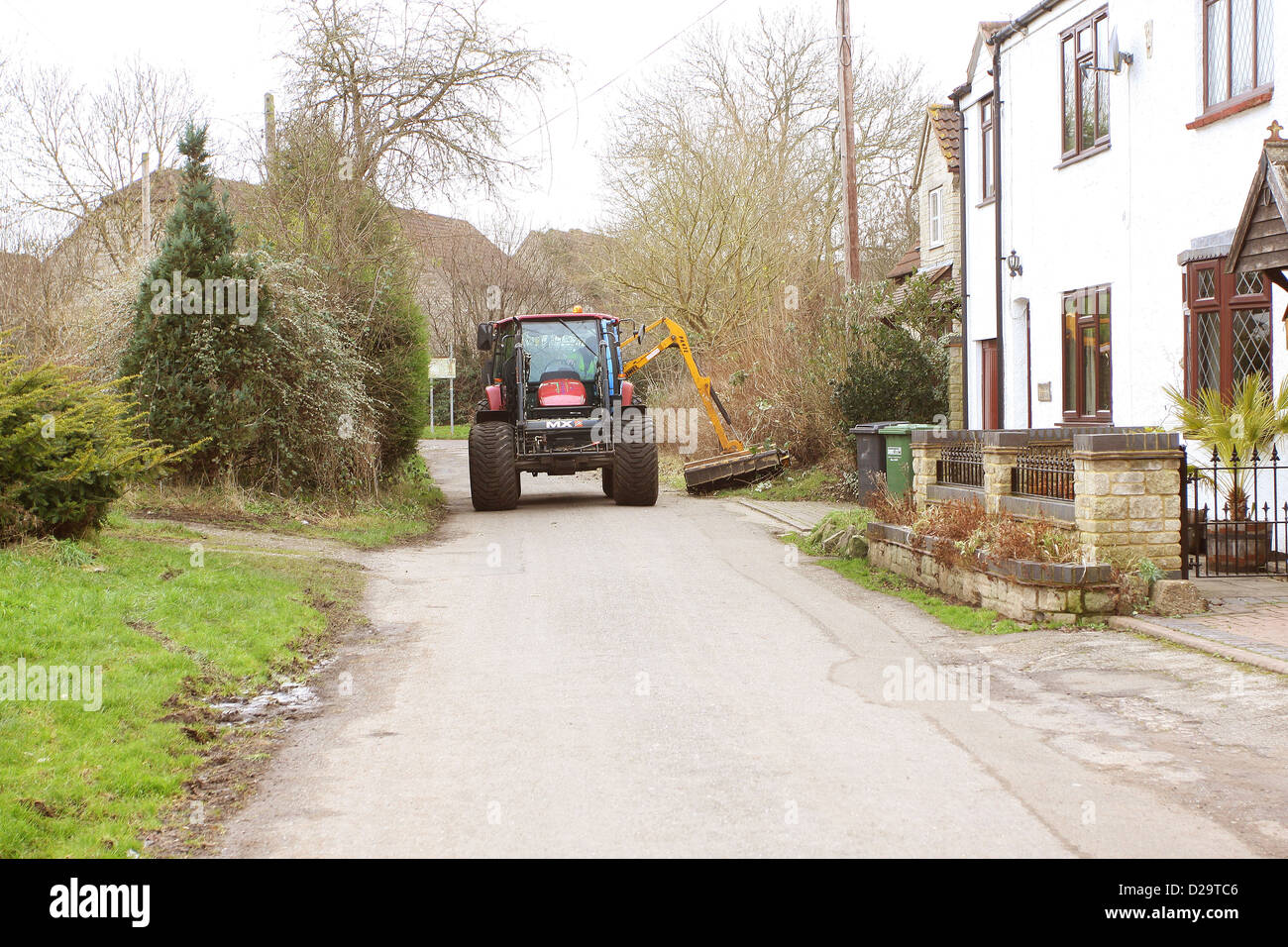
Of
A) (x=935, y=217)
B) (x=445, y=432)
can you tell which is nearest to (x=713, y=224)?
(x=935, y=217)

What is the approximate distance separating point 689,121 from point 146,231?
43.4ft

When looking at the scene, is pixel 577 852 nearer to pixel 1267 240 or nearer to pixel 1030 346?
pixel 1267 240

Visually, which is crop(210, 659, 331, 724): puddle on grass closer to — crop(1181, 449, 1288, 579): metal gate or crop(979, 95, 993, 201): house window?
crop(1181, 449, 1288, 579): metal gate

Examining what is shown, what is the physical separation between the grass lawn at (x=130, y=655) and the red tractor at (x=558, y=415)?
7181mm

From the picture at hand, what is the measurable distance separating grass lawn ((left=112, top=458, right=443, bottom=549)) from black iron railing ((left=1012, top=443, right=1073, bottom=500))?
8161 mm

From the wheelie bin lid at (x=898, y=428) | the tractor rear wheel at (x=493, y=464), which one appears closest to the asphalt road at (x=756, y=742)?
the wheelie bin lid at (x=898, y=428)

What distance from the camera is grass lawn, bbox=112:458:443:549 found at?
15.3 m

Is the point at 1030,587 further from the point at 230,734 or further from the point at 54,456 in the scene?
the point at 54,456

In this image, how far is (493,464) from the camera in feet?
64.9

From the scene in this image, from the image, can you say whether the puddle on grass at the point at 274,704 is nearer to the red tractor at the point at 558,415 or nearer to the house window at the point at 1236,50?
the house window at the point at 1236,50

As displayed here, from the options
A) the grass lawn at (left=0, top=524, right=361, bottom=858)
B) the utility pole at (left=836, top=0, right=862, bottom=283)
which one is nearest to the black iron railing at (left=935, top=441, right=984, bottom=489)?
the grass lawn at (left=0, top=524, right=361, bottom=858)

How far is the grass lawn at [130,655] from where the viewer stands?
17.3ft

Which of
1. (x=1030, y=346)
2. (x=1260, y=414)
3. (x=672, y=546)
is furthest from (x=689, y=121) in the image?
(x=1260, y=414)

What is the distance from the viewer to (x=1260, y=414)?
35.7 ft
